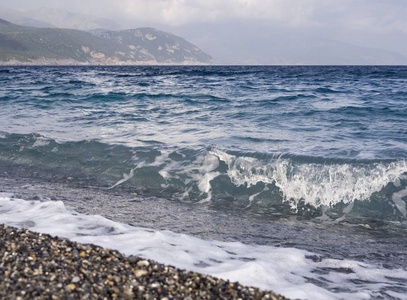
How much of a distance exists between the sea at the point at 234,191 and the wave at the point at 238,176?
0.03m

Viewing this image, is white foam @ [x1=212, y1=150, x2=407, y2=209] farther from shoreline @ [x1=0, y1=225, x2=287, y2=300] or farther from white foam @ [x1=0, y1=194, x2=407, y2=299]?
shoreline @ [x1=0, y1=225, x2=287, y2=300]

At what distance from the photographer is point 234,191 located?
758 cm

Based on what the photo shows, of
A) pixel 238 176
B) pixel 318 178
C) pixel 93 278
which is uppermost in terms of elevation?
pixel 93 278

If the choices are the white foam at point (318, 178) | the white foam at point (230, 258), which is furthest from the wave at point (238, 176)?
the white foam at point (230, 258)

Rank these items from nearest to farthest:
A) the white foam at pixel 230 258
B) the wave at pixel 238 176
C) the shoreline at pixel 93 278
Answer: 1. the shoreline at pixel 93 278
2. the white foam at pixel 230 258
3. the wave at pixel 238 176

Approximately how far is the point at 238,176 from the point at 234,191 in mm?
628

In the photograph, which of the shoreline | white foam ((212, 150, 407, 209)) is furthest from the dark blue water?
the shoreline

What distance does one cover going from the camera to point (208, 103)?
18219 millimetres

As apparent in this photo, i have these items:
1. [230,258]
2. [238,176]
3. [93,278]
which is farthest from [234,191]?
[93,278]

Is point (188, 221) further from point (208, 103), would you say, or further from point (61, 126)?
point (208, 103)

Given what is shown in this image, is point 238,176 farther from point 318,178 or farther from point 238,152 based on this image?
point 318,178

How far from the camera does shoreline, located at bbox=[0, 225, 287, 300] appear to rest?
2.77 m

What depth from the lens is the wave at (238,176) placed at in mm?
6883

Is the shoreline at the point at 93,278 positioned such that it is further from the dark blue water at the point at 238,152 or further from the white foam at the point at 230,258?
the dark blue water at the point at 238,152
